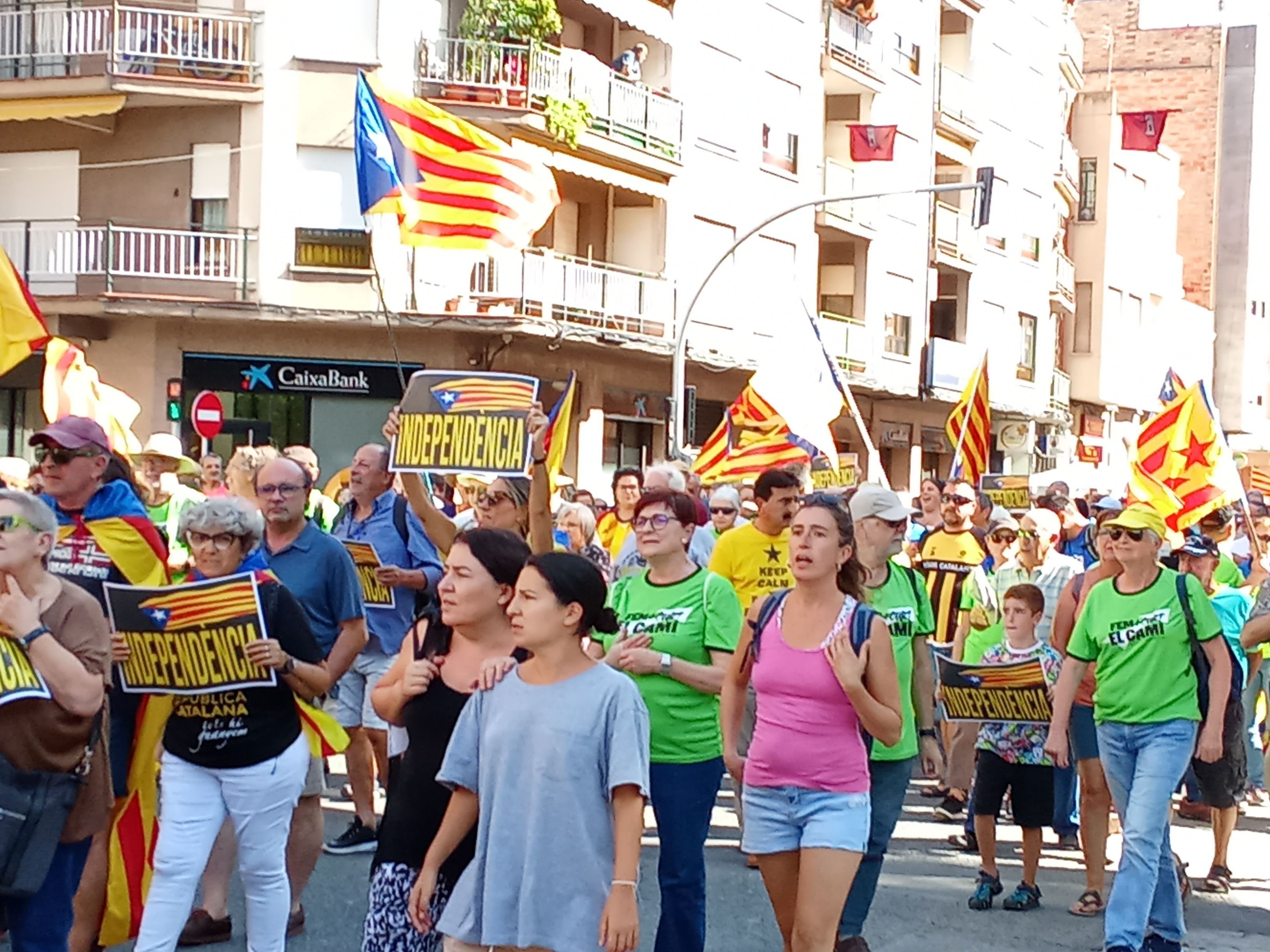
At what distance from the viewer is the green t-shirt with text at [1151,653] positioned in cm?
770

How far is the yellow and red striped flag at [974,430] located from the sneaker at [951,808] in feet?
25.9

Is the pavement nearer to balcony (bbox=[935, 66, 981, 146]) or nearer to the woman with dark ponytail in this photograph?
the woman with dark ponytail

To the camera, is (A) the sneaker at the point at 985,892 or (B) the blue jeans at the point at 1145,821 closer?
(B) the blue jeans at the point at 1145,821

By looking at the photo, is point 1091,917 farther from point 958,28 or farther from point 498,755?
point 958,28

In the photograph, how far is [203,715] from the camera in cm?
639

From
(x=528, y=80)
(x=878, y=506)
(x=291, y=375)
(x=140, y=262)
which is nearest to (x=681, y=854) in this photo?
(x=878, y=506)

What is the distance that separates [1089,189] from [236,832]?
5154cm

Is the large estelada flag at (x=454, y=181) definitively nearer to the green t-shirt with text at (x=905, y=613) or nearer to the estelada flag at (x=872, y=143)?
the green t-shirt with text at (x=905, y=613)

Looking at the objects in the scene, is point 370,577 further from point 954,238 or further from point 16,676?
point 954,238

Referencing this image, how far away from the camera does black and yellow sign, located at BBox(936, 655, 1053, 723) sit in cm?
895

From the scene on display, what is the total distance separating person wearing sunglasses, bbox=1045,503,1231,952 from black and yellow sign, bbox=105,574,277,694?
337 cm

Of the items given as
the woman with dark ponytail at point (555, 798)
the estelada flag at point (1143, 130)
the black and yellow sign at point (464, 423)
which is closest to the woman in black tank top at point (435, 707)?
the woman with dark ponytail at point (555, 798)

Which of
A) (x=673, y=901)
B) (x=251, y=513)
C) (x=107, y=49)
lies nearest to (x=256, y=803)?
(x=251, y=513)

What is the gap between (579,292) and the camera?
29406 millimetres
